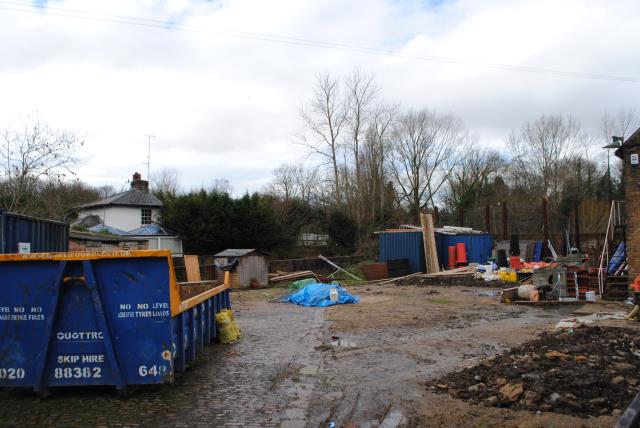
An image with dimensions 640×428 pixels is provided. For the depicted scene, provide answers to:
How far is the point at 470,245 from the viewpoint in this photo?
28.9m

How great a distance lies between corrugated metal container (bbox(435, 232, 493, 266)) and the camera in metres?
28.9

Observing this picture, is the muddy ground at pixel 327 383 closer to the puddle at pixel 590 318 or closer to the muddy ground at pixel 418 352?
the muddy ground at pixel 418 352

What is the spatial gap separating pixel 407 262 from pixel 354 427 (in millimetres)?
23090

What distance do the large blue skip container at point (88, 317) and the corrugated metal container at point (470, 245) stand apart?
24.4 metres

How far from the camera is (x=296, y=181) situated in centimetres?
5462

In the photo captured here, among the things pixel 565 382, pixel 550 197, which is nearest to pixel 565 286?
pixel 565 382

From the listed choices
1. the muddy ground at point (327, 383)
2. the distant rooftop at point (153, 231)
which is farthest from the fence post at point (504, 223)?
the distant rooftop at point (153, 231)

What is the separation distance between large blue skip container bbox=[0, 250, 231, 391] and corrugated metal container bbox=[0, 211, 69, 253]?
204cm

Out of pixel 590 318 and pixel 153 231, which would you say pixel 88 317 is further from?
pixel 153 231

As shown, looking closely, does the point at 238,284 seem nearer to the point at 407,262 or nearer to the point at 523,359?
the point at 407,262

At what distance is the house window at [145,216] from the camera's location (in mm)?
43125

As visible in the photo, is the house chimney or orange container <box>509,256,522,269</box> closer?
orange container <box>509,256,522,269</box>

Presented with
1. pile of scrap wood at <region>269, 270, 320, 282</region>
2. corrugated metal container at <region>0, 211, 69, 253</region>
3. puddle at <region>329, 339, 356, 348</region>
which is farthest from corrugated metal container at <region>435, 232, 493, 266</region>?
corrugated metal container at <region>0, 211, 69, 253</region>

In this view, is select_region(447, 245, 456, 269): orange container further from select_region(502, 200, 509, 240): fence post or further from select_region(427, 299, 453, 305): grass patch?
select_region(427, 299, 453, 305): grass patch
